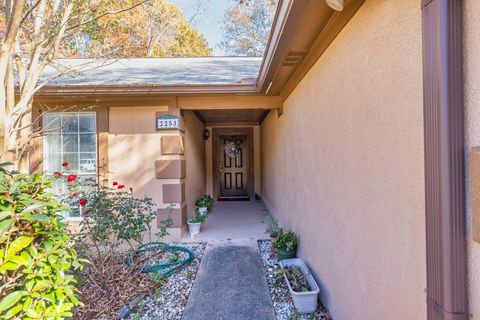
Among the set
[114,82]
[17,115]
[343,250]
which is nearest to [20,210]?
[17,115]

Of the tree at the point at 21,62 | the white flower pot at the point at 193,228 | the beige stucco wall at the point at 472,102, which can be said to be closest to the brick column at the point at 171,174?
the white flower pot at the point at 193,228

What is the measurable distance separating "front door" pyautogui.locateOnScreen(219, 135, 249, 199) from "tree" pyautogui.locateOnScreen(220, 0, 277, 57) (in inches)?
307

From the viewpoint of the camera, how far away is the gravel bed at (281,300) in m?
2.30

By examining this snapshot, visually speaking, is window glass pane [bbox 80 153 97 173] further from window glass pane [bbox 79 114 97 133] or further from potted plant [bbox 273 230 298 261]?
potted plant [bbox 273 230 298 261]

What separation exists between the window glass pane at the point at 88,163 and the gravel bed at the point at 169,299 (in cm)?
240

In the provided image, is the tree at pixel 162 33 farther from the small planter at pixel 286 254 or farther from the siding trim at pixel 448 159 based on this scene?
the siding trim at pixel 448 159

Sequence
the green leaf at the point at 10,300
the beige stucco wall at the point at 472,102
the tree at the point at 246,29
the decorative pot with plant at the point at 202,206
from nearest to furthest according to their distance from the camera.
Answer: the beige stucco wall at the point at 472,102 < the green leaf at the point at 10,300 < the decorative pot with plant at the point at 202,206 < the tree at the point at 246,29

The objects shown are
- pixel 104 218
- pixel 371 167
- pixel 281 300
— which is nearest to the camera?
pixel 371 167

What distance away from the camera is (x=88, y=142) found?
4.32 meters

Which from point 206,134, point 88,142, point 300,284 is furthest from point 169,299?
point 206,134

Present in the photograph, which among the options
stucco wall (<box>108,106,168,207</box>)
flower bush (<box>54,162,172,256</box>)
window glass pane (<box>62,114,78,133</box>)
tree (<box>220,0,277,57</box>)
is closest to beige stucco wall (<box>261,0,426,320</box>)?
flower bush (<box>54,162,172,256</box>)

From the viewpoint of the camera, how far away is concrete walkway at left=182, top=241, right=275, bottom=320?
2.35 metres

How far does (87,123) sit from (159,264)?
Result: 8.70 ft

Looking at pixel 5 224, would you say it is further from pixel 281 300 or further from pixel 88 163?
pixel 88 163
